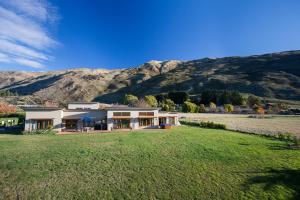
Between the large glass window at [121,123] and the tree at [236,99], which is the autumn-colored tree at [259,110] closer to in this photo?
the tree at [236,99]

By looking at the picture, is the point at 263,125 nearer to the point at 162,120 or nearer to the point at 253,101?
the point at 162,120

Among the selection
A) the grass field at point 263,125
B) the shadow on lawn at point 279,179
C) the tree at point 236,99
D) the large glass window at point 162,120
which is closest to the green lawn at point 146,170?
the shadow on lawn at point 279,179

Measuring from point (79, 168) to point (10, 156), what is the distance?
26.2 feet

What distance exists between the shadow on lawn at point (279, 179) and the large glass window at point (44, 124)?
103 feet

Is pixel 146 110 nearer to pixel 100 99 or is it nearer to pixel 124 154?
pixel 124 154

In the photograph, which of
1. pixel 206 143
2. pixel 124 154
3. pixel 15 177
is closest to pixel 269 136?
pixel 206 143

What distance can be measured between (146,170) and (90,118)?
23015 mm

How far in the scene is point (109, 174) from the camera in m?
18.7

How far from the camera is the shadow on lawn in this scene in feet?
57.8

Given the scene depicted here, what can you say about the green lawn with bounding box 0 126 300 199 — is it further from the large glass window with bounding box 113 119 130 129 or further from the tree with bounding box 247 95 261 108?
the tree with bounding box 247 95 261 108

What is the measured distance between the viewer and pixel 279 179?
60.9 ft

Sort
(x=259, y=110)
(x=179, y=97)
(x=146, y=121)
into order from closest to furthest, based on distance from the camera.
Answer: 1. (x=146, y=121)
2. (x=259, y=110)
3. (x=179, y=97)

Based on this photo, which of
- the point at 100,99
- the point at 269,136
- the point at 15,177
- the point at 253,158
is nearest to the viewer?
the point at 15,177

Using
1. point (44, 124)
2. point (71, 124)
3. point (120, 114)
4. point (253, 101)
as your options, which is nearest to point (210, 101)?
point (253, 101)
